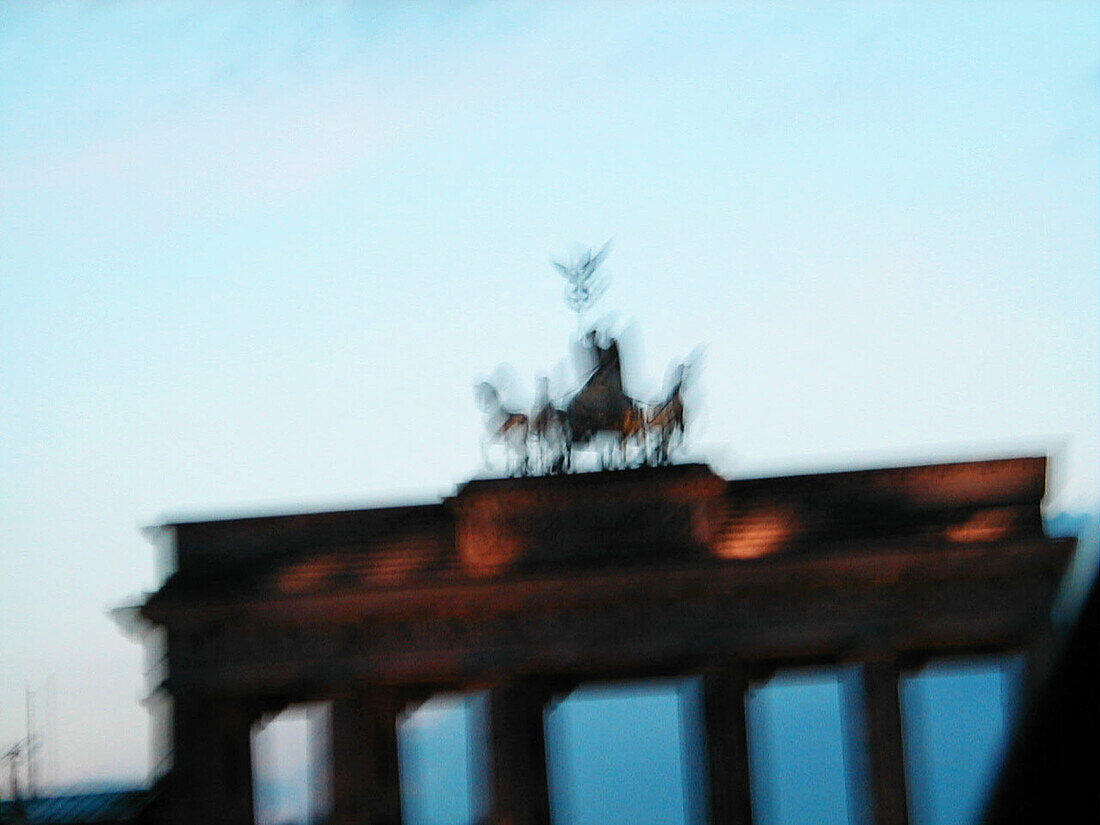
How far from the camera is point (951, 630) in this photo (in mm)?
42156

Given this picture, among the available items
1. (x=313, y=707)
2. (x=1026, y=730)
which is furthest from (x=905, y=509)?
(x=1026, y=730)

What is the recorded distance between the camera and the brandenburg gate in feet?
138

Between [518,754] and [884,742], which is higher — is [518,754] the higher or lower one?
the higher one

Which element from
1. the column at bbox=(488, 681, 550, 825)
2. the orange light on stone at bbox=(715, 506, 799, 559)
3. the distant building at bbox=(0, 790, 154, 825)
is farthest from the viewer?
the distant building at bbox=(0, 790, 154, 825)

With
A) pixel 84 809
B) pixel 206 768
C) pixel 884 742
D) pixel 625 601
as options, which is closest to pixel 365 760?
pixel 206 768

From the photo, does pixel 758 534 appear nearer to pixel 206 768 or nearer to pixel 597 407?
pixel 597 407

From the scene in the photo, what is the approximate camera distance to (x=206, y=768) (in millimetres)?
42938

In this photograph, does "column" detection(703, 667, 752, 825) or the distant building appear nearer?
"column" detection(703, 667, 752, 825)

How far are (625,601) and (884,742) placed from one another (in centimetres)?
607

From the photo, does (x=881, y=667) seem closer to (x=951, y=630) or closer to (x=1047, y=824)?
(x=951, y=630)

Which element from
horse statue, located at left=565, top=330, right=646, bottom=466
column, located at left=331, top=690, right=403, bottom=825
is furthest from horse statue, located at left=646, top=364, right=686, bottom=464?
column, located at left=331, top=690, right=403, bottom=825

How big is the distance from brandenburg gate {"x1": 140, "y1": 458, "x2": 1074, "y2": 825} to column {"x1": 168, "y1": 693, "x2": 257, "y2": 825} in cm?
5

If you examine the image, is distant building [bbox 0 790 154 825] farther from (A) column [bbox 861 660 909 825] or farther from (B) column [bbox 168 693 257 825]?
(A) column [bbox 861 660 909 825]

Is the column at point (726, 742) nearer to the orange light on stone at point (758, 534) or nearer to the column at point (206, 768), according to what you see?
the orange light on stone at point (758, 534)
